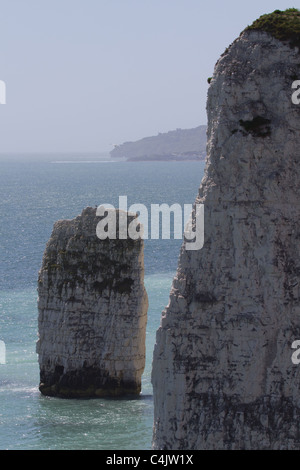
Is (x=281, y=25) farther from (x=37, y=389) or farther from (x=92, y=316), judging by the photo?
(x=37, y=389)

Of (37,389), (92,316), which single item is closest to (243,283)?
(92,316)

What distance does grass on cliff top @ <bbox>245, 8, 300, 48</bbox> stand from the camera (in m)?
21.8

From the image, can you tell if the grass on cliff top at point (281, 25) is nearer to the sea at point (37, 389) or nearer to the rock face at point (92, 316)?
the sea at point (37, 389)

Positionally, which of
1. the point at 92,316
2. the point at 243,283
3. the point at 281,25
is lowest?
the point at 92,316

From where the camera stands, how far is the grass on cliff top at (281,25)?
21844 mm

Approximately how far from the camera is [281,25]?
71.9 ft

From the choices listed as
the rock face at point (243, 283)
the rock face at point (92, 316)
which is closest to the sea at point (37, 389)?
the rock face at point (92, 316)

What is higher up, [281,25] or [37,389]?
[281,25]

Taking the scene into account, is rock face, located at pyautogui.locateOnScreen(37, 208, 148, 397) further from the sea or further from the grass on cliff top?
the grass on cliff top

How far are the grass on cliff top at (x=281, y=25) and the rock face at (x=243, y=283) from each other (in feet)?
0.34

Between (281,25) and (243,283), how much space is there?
495cm

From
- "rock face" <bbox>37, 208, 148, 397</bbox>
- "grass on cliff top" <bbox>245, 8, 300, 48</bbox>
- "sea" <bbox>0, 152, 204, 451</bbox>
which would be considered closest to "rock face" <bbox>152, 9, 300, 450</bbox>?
"grass on cliff top" <bbox>245, 8, 300, 48</bbox>

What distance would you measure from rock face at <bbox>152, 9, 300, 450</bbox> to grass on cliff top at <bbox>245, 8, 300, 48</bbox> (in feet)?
0.34
